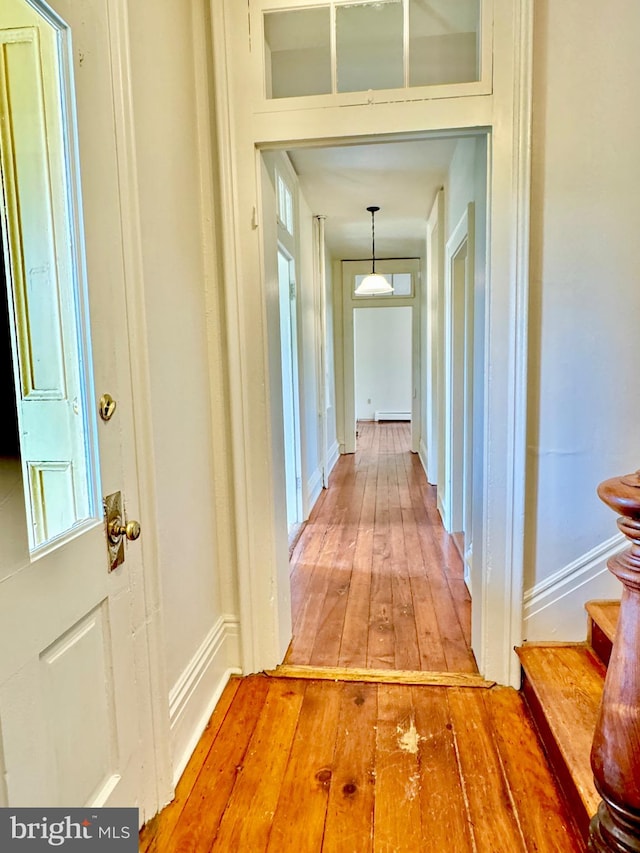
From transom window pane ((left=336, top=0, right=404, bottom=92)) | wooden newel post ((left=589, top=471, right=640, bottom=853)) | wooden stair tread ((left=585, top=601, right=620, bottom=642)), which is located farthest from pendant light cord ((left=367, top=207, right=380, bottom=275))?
wooden newel post ((left=589, top=471, right=640, bottom=853))

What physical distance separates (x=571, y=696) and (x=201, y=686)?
4.02 feet

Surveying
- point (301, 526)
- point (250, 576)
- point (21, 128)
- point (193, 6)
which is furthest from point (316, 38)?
point (301, 526)

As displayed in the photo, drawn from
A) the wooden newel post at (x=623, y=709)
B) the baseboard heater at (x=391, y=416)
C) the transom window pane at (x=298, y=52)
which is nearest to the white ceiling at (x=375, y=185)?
the transom window pane at (x=298, y=52)

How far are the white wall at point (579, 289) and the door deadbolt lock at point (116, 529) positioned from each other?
1.37m

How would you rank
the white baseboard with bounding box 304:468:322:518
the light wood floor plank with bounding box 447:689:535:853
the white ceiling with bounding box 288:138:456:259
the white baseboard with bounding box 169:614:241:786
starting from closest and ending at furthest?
1. the light wood floor plank with bounding box 447:689:535:853
2. the white baseboard with bounding box 169:614:241:786
3. the white ceiling with bounding box 288:138:456:259
4. the white baseboard with bounding box 304:468:322:518

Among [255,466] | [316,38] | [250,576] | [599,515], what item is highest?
[316,38]

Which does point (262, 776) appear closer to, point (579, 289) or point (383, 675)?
point (383, 675)

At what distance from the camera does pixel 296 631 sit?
2.27 meters

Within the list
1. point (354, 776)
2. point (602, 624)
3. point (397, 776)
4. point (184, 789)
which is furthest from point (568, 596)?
point (184, 789)

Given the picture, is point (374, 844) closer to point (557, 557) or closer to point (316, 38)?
point (557, 557)

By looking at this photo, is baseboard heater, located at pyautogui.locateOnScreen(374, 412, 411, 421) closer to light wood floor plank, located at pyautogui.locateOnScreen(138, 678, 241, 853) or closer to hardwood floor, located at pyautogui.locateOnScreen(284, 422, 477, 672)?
hardwood floor, located at pyautogui.locateOnScreen(284, 422, 477, 672)

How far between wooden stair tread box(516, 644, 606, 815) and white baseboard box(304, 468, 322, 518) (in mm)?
2399

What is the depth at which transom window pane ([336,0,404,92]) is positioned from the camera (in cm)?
171

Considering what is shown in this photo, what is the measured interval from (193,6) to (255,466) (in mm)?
1615
